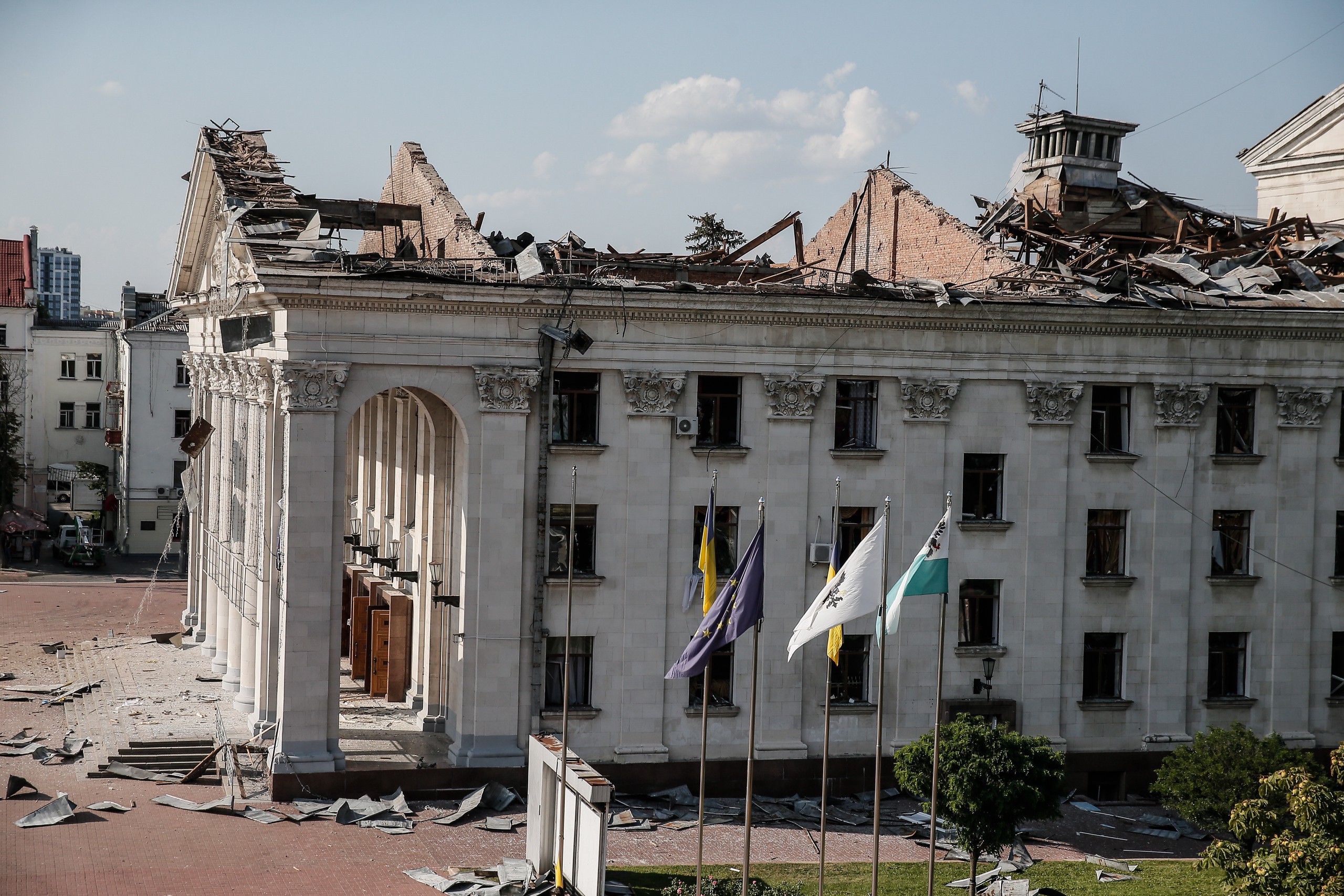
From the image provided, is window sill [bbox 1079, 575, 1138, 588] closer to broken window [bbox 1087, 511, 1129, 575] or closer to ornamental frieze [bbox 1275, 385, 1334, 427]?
broken window [bbox 1087, 511, 1129, 575]

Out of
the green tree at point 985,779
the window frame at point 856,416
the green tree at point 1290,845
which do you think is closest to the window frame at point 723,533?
the window frame at point 856,416

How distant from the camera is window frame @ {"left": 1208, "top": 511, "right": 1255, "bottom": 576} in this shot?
3706cm

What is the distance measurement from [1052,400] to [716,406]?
8.51 m

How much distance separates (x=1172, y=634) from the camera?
1438 inches

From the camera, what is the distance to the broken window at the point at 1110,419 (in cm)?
3628

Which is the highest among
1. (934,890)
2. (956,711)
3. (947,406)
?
(947,406)

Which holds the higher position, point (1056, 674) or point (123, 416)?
point (123, 416)

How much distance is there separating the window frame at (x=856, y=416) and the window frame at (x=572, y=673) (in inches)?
317

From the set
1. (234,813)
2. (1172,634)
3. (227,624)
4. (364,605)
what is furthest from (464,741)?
(1172,634)

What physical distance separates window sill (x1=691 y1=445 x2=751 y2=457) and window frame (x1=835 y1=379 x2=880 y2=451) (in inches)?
100

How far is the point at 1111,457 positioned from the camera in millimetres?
36000

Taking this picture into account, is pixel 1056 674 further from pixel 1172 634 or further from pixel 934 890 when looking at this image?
pixel 934 890

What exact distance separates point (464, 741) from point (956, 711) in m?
12.2

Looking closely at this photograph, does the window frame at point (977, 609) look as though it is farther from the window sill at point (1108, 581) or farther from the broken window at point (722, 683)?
the broken window at point (722, 683)
